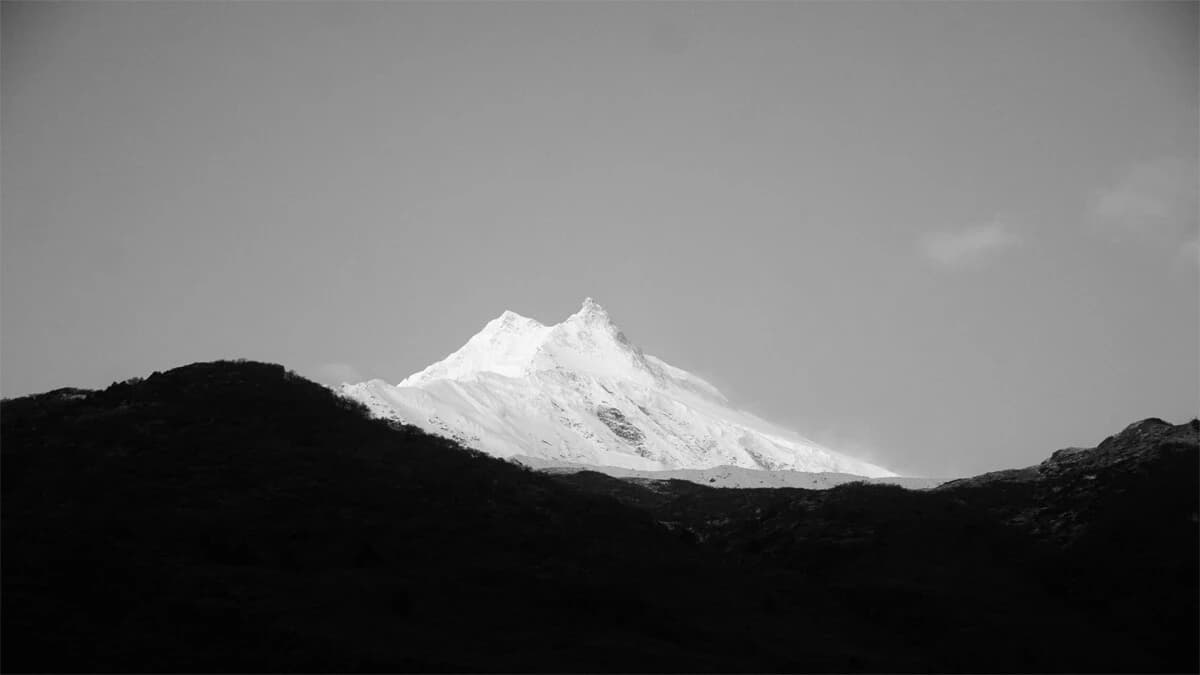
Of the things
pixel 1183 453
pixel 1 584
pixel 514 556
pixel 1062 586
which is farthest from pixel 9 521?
pixel 1183 453

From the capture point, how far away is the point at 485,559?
118 ft

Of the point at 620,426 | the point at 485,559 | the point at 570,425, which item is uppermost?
the point at 620,426

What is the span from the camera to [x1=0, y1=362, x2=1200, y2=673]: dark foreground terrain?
28.4m

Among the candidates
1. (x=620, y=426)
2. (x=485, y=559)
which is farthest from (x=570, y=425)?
(x=485, y=559)

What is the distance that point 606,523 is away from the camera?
141 ft

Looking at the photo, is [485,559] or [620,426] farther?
[620,426]

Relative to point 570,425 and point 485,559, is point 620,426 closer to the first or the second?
point 570,425

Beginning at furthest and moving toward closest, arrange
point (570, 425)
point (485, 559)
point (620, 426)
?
point (620, 426)
point (570, 425)
point (485, 559)

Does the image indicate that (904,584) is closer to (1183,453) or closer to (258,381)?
(1183,453)

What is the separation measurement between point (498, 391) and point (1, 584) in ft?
426

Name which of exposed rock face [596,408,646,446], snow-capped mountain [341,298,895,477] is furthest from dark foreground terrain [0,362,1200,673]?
exposed rock face [596,408,646,446]

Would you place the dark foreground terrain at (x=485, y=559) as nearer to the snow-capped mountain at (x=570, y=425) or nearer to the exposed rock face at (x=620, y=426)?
the snow-capped mountain at (x=570, y=425)

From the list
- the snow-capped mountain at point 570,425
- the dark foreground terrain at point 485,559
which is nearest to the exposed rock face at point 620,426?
the snow-capped mountain at point 570,425

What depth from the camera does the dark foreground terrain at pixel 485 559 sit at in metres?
28.4
